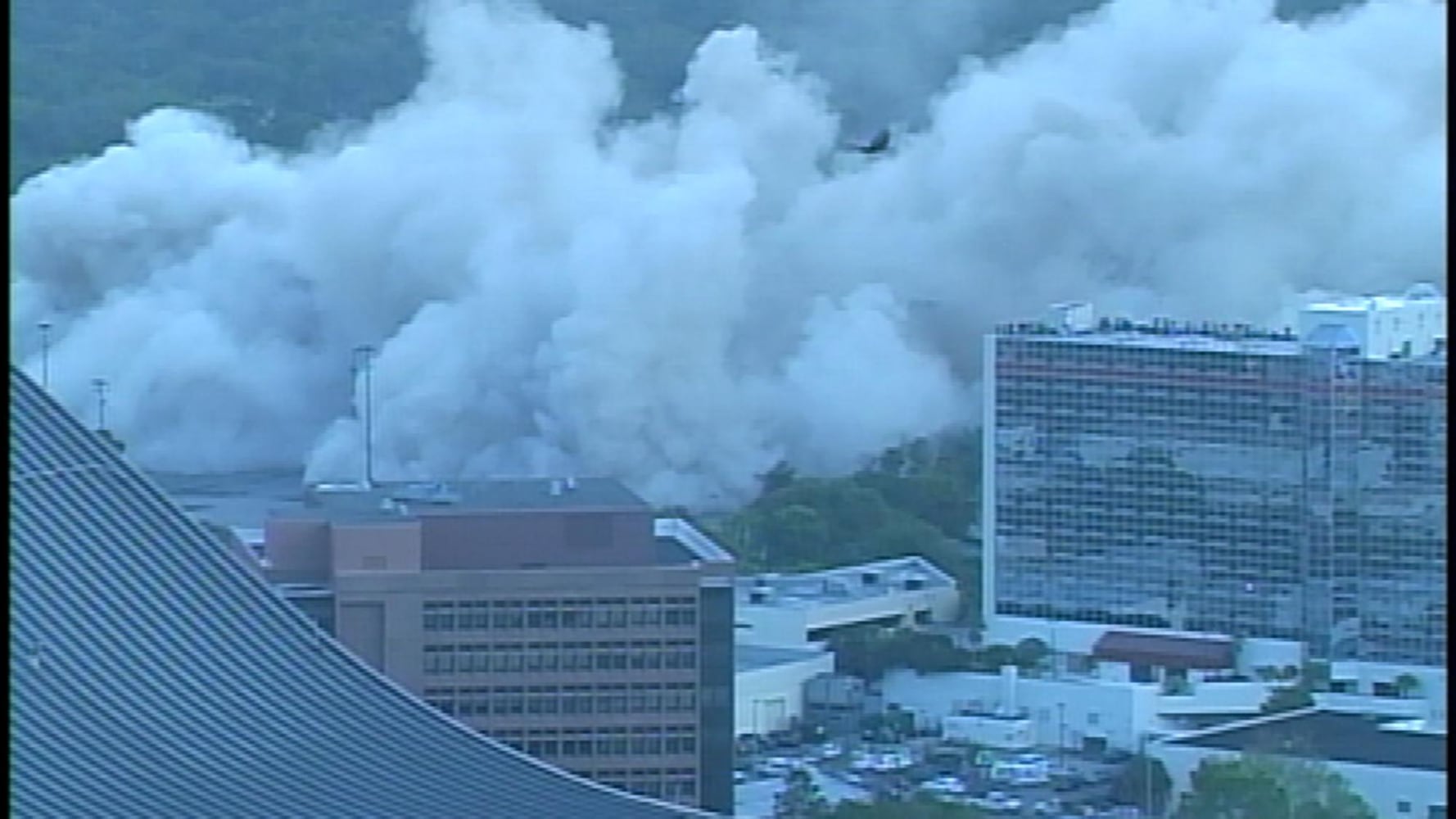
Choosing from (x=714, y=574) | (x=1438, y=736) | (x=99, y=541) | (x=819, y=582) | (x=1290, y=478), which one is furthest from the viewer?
(x=1290, y=478)

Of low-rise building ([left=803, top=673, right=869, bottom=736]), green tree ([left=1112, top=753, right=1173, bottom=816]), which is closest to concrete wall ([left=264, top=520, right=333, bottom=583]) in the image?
low-rise building ([left=803, top=673, right=869, bottom=736])

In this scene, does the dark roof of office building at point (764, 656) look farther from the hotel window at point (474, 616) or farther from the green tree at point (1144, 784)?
the green tree at point (1144, 784)

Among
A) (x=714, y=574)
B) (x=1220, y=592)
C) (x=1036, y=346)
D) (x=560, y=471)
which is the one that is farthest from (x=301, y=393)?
(x=714, y=574)

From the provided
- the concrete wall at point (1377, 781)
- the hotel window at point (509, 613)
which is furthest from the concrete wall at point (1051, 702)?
the hotel window at point (509, 613)

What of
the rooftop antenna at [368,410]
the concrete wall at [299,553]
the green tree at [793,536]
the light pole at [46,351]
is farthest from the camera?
the rooftop antenna at [368,410]

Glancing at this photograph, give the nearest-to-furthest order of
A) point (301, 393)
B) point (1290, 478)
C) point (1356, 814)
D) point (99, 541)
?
point (99, 541) < point (1356, 814) < point (1290, 478) < point (301, 393)

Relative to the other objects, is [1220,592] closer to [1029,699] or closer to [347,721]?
[1029,699]

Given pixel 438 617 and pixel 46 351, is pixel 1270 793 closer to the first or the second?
pixel 438 617

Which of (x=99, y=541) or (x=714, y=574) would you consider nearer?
(x=99, y=541)
